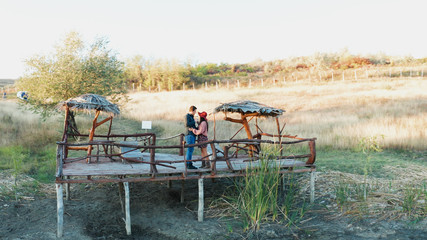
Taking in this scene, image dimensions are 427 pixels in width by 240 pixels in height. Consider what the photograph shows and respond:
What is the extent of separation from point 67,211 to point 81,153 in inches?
274

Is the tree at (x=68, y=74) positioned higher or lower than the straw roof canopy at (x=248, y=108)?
higher

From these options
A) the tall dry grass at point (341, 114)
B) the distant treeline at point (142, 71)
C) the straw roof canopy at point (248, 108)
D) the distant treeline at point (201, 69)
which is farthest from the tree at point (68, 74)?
the distant treeline at point (201, 69)

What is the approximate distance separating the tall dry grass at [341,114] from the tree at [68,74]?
3525 millimetres

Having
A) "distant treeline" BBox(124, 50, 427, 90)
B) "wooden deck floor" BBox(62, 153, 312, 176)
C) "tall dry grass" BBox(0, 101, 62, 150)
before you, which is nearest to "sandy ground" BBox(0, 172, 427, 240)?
Result: "wooden deck floor" BBox(62, 153, 312, 176)

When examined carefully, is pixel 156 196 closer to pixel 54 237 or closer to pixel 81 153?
pixel 54 237

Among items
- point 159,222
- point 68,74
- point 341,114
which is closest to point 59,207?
point 159,222

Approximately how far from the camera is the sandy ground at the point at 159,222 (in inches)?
261

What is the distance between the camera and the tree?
651 inches

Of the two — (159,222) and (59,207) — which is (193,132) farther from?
(59,207)

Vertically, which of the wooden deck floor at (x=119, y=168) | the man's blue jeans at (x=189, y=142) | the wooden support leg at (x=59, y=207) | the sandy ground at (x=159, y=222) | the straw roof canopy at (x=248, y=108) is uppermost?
the straw roof canopy at (x=248, y=108)

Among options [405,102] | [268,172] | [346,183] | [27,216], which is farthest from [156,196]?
[405,102]

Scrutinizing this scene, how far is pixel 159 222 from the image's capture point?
765 centimetres

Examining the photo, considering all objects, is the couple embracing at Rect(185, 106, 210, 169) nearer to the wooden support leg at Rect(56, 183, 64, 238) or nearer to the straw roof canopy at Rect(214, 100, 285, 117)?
the straw roof canopy at Rect(214, 100, 285, 117)

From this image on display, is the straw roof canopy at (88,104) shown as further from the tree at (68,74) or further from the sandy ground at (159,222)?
the tree at (68,74)
